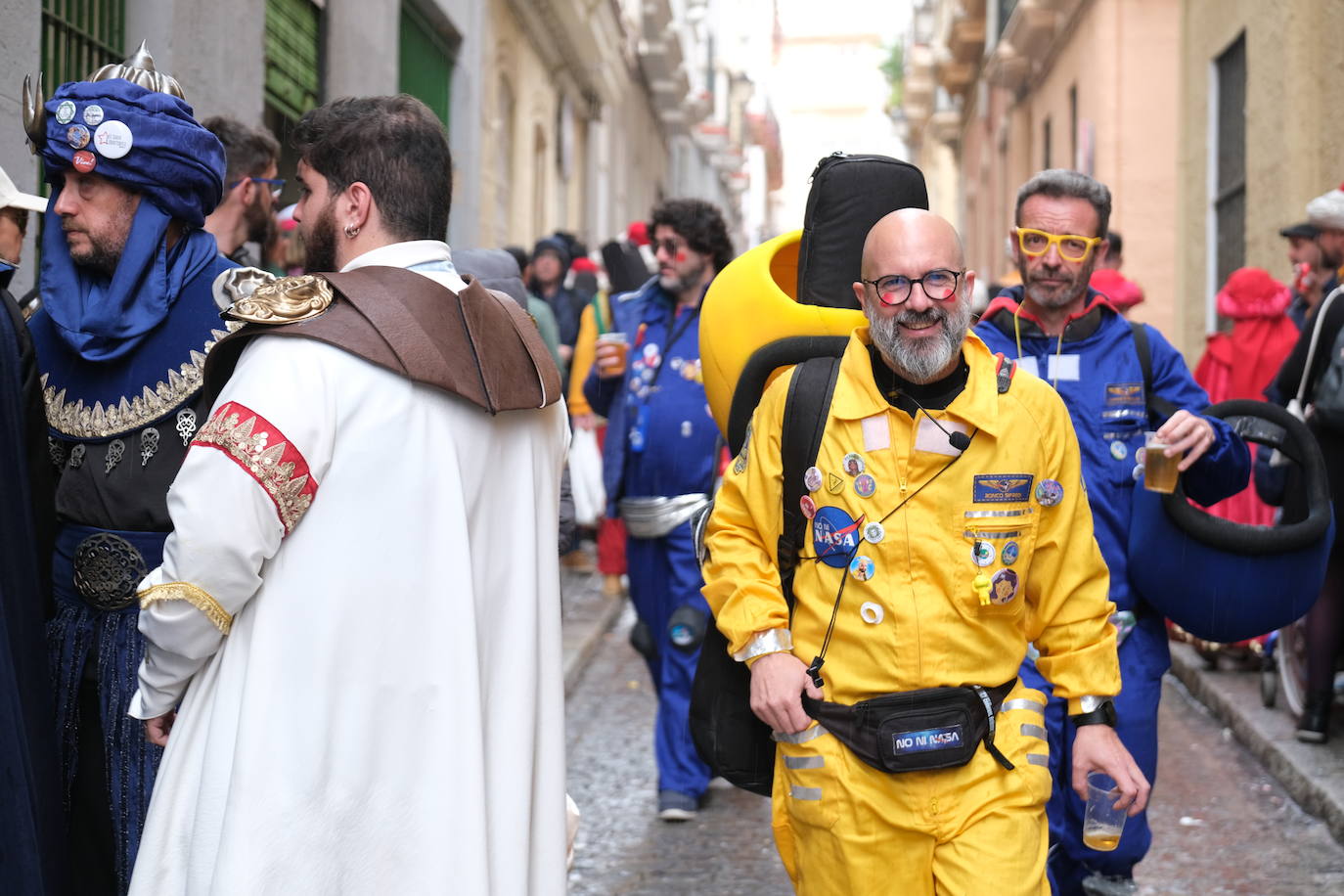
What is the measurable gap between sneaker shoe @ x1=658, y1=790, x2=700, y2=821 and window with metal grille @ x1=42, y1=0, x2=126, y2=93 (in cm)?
347

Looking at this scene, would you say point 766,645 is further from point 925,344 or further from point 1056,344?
point 1056,344

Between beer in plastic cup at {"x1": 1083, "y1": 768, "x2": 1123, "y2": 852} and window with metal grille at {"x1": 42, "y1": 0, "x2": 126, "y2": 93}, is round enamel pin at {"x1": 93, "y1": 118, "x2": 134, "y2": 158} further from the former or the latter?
window with metal grille at {"x1": 42, "y1": 0, "x2": 126, "y2": 93}

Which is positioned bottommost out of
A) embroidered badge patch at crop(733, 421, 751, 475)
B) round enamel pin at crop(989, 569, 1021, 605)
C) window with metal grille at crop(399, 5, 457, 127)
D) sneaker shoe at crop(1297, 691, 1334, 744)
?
sneaker shoe at crop(1297, 691, 1334, 744)

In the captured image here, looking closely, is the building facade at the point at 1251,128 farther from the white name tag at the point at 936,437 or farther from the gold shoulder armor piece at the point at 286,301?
the gold shoulder armor piece at the point at 286,301

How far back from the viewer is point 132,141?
3467mm

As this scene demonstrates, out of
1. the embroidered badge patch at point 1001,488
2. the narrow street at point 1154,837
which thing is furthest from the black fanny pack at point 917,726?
the narrow street at point 1154,837

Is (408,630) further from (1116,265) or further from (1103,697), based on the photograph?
(1116,265)

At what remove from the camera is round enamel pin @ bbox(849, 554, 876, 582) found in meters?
3.46

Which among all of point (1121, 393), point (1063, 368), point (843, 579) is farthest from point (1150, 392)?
point (843, 579)

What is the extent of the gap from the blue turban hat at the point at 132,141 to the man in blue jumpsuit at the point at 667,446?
351 centimetres

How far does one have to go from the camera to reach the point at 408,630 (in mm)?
2992

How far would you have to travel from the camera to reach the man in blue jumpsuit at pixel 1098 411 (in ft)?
14.9

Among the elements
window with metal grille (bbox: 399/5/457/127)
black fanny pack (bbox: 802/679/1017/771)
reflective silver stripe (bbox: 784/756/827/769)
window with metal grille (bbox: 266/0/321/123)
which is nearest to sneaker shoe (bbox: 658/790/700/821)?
reflective silver stripe (bbox: 784/756/827/769)

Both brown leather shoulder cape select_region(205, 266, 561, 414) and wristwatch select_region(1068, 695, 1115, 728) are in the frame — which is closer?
brown leather shoulder cape select_region(205, 266, 561, 414)
